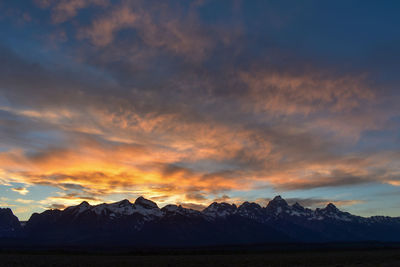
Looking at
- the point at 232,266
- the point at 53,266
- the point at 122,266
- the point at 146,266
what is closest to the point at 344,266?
the point at 232,266

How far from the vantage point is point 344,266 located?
47.3 m

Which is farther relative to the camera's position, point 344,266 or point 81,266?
point 81,266

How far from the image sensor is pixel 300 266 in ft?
158

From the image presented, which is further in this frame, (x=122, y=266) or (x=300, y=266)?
(x=122, y=266)

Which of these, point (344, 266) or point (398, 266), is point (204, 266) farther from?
point (398, 266)

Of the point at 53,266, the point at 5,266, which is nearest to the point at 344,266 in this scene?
the point at 53,266

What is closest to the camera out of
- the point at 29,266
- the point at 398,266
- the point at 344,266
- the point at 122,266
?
the point at 398,266

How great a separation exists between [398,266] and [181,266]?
3378 centimetres

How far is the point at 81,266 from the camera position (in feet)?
173

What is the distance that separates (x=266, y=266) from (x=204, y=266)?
34.7ft

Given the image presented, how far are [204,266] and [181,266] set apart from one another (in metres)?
4.01

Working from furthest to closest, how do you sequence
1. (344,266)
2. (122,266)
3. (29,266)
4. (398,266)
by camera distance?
(122,266)
(29,266)
(344,266)
(398,266)

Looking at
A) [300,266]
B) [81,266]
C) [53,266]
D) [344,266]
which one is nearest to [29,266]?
[53,266]

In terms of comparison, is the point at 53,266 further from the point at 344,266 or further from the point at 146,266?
the point at 344,266
